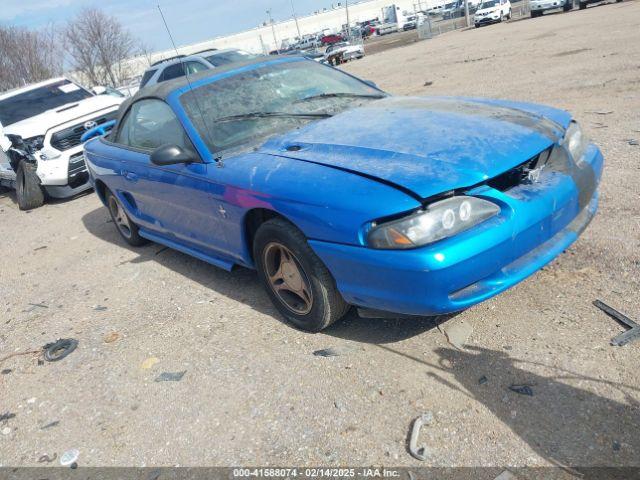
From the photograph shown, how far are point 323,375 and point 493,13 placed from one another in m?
36.1

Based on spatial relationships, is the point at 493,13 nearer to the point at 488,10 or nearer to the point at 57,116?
the point at 488,10

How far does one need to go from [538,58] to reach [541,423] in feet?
41.2

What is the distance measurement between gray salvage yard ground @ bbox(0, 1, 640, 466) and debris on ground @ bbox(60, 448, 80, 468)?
0.04m

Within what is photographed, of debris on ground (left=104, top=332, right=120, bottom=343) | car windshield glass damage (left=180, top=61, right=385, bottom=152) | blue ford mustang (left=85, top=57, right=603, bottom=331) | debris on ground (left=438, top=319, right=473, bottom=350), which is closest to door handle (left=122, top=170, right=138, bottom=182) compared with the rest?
blue ford mustang (left=85, top=57, right=603, bottom=331)

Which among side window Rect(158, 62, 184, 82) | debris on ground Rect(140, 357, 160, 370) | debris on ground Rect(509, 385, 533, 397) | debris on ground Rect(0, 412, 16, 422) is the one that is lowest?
debris on ground Rect(509, 385, 533, 397)

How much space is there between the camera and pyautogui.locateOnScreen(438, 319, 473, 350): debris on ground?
2.94 m

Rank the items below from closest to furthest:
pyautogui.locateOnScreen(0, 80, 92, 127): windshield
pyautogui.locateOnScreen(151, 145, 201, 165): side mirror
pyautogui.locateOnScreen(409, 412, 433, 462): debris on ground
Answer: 1. pyautogui.locateOnScreen(409, 412, 433, 462): debris on ground
2. pyautogui.locateOnScreen(151, 145, 201, 165): side mirror
3. pyautogui.locateOnScreen(0, 80, 92, 127): windshield

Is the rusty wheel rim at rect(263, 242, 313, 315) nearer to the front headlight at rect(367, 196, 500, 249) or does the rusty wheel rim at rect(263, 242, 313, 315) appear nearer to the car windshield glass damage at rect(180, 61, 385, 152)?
the front headlight at rect(367, 196, 500, 249)

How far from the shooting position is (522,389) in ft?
8.23

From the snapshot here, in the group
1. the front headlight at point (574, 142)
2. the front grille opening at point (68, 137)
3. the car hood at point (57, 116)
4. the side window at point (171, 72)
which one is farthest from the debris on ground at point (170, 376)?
the side window at point (171, 72)

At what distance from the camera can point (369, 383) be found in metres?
2.78

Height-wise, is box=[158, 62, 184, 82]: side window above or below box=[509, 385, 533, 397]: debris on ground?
above

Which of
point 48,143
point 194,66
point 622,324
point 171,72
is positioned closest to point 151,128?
point 622,324

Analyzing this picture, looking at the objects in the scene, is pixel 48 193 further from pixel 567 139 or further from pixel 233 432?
pixel 567 139
